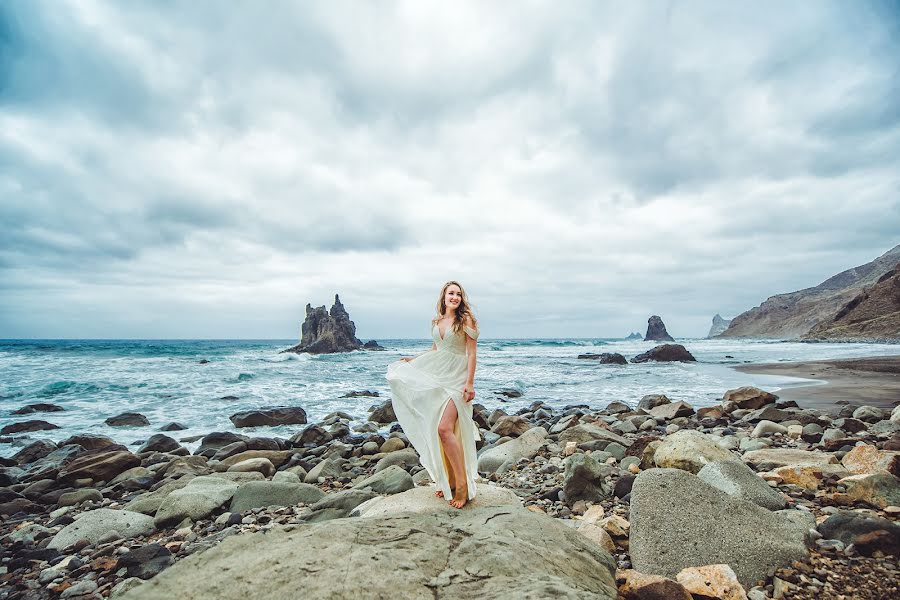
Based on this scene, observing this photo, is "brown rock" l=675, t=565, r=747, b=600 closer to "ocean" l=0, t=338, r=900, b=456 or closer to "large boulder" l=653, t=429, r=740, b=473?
"large boulder" l=653, t=429, r=740, b=473

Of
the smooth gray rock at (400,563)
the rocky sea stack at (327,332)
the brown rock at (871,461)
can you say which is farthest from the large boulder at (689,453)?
the rocky sea stack at (327,332)

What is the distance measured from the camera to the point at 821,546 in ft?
11.3

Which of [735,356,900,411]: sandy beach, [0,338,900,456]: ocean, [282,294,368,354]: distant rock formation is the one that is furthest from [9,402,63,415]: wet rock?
[282,294,368,354]: distant rock formation

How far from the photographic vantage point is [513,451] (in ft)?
28.1

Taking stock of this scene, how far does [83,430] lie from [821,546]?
17.0 m

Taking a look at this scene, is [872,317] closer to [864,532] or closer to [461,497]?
[864,532]

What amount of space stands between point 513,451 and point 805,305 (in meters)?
144

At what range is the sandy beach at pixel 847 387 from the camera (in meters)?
12.8

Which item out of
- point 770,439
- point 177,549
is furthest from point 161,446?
point 770,439

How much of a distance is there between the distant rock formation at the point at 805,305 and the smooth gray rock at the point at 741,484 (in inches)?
4643

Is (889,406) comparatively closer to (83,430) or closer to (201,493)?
(201,493)

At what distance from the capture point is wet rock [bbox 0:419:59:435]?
42.8 feet

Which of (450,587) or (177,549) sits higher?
(450,587)

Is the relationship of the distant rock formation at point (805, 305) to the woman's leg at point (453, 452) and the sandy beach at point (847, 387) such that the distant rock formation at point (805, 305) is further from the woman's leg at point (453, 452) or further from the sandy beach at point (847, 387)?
the woman's leg at point (453, 452)
